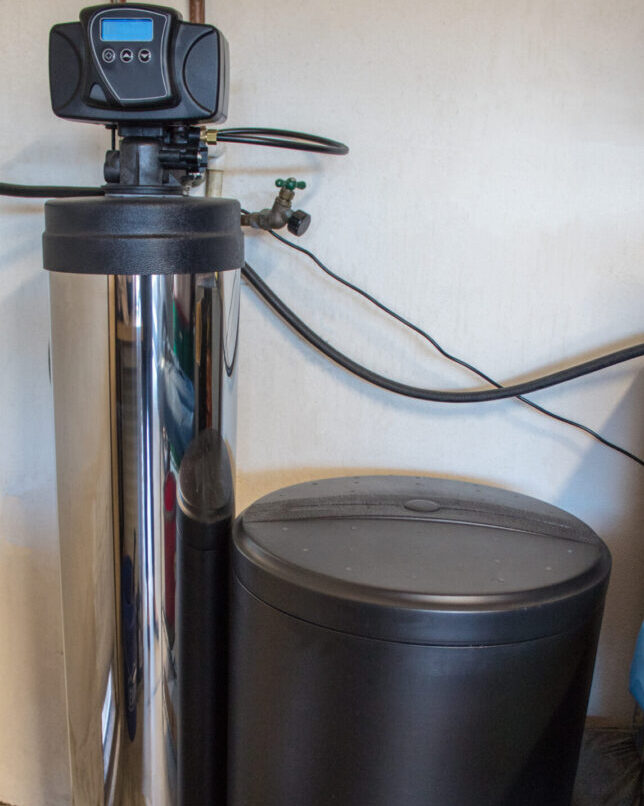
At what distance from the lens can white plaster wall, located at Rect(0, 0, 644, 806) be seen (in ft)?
3.43

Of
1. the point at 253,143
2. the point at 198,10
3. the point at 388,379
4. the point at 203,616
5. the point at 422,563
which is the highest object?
the point at 198,10

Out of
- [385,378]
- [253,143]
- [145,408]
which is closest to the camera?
[145,408]

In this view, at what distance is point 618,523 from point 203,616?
2.10 feet

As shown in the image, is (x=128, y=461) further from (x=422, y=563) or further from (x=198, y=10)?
(x=198, y=10)

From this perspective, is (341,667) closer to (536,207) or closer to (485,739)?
(485,739)

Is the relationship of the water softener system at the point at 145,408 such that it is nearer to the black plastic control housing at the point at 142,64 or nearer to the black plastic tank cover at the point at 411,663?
the black plastic control housing at the point at 142,64

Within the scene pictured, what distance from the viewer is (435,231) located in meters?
1.10

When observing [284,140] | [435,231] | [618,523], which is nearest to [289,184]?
[284,140]

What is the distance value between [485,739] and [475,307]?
0.61 metres

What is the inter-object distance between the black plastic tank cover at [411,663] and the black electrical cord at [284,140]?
19.9 inches

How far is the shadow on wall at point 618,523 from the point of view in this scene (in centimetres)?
A: 113

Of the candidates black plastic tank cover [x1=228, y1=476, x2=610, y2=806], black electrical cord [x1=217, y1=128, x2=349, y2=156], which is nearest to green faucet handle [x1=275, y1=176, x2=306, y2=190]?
black electrical cord [x1=217, y1=128, x2=349, y2=156]

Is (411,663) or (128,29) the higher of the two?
(128,29)

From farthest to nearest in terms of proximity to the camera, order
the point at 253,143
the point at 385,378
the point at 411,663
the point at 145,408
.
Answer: the point at 385,378
the point at 253,143
the point at 145,408
the point at 411,663
